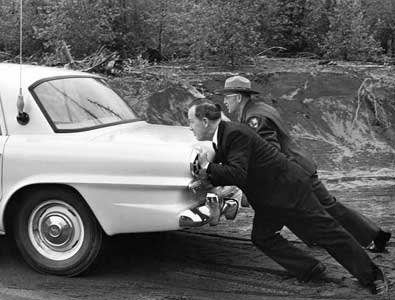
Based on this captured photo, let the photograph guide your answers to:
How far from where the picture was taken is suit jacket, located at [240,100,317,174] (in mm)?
5199

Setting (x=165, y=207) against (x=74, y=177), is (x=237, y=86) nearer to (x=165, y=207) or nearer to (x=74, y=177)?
(x=165, y=207)

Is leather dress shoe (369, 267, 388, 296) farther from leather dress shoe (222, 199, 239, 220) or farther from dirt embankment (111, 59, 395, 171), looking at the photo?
dirt embankment (111, 59, 395, 171)

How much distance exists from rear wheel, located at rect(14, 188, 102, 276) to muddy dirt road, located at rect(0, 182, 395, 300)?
4.1 inches

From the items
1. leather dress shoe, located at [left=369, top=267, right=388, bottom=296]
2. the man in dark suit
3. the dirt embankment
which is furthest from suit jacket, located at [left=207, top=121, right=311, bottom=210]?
the dirt embankment

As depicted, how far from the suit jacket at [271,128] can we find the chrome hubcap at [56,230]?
1620mm

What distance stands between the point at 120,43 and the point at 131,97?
134 inches

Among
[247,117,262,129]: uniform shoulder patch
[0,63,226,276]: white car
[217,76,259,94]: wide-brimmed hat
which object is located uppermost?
[217,76,259,94]: wide-brimmed hat

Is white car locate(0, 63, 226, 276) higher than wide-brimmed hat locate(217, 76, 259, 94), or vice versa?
wide-brimmed hat locate(217, 76, 259, 94)

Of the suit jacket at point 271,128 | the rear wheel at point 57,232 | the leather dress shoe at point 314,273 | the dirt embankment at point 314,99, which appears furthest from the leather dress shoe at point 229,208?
the dirt embankment at point 314,99

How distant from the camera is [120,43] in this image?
47.4 feet

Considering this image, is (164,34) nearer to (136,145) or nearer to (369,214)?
(369,214)

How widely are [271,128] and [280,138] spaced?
0.18 meters

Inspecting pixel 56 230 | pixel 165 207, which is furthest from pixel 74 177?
pixel 165 207

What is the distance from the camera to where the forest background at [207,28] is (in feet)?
41.5
